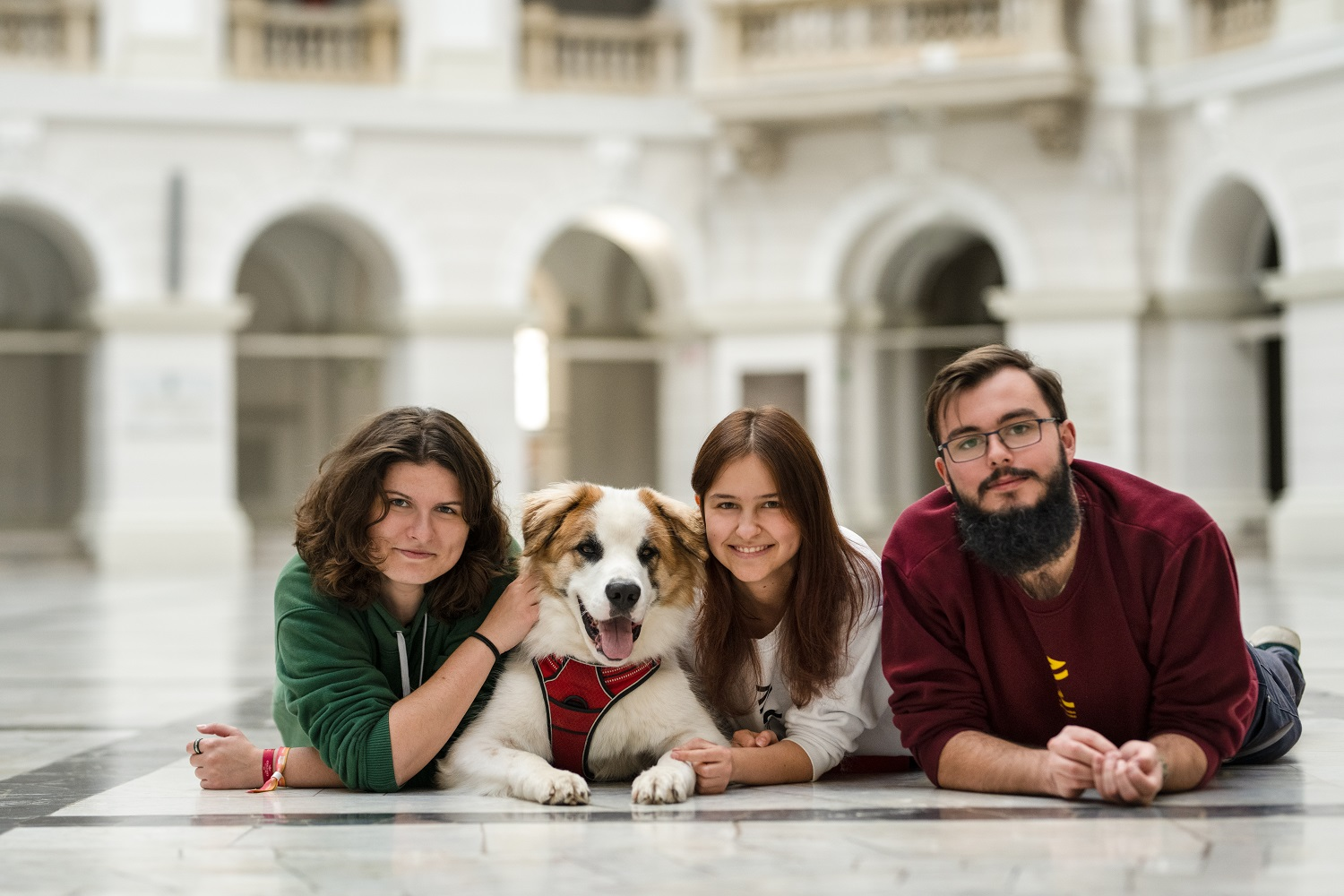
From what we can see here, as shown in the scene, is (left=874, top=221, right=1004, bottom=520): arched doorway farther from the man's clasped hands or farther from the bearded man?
the man's clasped hands

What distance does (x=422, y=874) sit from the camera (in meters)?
3.45

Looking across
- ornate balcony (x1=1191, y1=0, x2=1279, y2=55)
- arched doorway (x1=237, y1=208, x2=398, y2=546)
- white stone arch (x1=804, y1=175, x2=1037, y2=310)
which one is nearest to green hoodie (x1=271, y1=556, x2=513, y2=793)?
white stone arch (x1=804, y1=175, x2=1037, y2=310)

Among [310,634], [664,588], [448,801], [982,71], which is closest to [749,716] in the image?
[664,588]

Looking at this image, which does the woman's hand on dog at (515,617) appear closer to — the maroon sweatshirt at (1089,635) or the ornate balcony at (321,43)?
the maroon sweatshirt at (1089,635)

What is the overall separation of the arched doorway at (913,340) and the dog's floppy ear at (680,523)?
48.4ft

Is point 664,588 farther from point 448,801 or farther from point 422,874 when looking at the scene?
point 422,874

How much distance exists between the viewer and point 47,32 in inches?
692

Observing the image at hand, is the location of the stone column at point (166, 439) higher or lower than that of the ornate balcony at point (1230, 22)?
lower

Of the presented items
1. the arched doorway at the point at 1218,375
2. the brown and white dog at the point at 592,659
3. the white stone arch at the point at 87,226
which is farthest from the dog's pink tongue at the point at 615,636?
→ the white stone arch at the point at 87,226

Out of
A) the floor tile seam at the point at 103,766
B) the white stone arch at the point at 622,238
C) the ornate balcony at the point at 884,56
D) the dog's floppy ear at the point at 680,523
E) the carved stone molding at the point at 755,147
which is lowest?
the floor tile seam at the point at 103,766

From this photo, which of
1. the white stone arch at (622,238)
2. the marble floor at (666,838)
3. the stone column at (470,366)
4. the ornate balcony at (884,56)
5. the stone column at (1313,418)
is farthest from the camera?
the white stone arch at (622,238)

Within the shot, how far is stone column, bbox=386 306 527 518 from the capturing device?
1806 cm

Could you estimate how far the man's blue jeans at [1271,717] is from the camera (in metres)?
4.61

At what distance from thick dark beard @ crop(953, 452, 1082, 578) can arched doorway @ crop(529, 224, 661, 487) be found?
1821cm
